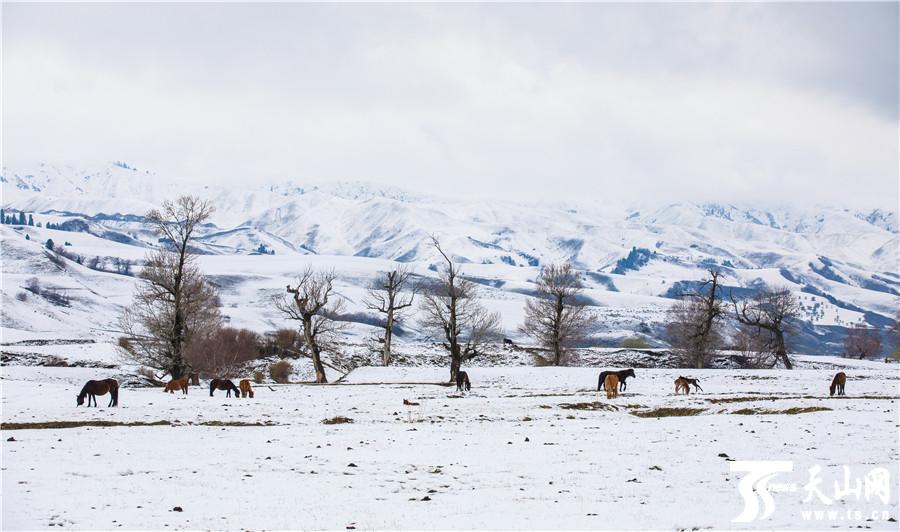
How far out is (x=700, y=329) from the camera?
2657 inches

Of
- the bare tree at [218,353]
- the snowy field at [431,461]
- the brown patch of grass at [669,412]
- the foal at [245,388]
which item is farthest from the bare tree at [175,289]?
the brown patch of grass at [669,412]

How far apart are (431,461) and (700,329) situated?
52838 millimetres

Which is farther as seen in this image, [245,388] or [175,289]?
[175,289]

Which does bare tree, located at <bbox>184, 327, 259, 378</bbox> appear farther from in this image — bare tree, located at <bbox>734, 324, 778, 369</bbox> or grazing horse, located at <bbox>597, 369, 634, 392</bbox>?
bare tree, located at <bbox>734, 324, 778, 369</bbox>

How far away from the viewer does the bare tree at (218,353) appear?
55.5 meters

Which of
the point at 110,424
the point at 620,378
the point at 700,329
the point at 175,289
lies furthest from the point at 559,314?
the point at 110,424

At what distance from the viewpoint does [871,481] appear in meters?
15.5

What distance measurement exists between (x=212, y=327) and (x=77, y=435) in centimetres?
3481

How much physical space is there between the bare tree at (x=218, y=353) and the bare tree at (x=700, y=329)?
41.3 m

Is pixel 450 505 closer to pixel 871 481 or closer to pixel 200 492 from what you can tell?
pixel 200 492

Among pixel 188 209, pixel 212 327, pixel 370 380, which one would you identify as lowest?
pixel 370 380

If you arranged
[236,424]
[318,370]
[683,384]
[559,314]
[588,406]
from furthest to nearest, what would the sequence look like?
1. [559,314]
2. [318,370]
3. [683,384]
4. [588,406]
5. [236,424]

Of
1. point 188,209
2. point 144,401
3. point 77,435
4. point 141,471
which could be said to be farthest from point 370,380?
point 141,471

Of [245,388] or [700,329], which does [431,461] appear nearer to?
[245,388]
